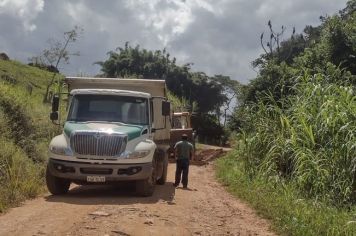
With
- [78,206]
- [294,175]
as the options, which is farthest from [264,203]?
[78,206]

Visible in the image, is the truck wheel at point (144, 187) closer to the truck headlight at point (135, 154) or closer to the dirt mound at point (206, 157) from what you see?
the truck headlight at point (135, 154)

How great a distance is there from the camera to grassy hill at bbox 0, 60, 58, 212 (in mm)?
11594

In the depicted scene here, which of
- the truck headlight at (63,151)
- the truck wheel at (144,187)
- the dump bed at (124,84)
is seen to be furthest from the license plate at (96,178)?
the dump bed at (124,84)

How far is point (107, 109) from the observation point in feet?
42.0

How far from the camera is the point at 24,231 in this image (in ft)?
27.1

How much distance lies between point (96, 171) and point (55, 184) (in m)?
1.10

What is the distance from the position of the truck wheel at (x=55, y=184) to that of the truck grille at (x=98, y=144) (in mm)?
879

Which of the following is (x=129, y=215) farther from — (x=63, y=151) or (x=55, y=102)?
(x=55, y=102)

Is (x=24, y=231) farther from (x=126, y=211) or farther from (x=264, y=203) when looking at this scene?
(x=264, y=203)

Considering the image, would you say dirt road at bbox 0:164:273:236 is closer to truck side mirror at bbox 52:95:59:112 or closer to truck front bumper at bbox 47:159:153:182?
truck front bumper at bbox 47:159:153:182

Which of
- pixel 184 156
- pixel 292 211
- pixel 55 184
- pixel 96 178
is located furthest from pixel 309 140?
pixel 55 184

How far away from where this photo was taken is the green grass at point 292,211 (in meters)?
8.84

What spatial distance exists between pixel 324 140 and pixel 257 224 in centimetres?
311

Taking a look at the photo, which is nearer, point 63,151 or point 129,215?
point 129,215
